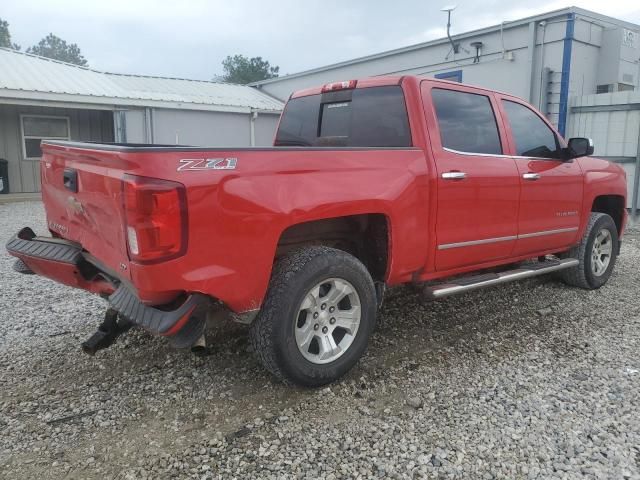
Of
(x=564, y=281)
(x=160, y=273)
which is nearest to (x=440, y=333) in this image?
(x=564, y=281)

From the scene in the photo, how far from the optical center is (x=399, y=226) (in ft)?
12.0

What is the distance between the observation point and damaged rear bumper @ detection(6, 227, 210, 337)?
2.77 m

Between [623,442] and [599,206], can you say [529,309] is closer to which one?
[599,206]

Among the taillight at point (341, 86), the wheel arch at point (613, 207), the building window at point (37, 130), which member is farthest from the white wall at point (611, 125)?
the building window at point (37, 130)

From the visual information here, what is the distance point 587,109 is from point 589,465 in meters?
10.8

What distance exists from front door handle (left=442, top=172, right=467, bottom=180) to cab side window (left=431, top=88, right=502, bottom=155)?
217 mm

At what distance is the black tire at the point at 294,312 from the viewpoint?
3.12 m

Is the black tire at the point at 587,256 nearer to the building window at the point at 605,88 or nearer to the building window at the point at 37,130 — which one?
the building window at the point at 605,88

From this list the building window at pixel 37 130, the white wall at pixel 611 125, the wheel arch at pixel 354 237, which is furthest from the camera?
the building window at pixel 37 130

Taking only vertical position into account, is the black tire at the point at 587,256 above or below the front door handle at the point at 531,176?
below

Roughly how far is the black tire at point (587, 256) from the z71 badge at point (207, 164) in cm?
419

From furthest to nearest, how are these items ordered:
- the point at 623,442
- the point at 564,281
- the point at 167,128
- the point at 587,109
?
the point at 167,128
the point at 587,109
the point at 564,281
the point at 623,442

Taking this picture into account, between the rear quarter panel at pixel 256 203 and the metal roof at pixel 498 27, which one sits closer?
the rear quarter panel at pixel 256 203

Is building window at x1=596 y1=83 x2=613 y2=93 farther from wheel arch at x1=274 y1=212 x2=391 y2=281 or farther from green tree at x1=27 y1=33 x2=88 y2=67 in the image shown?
green tree at x1=27 y1=33 x2=88 y2=67
